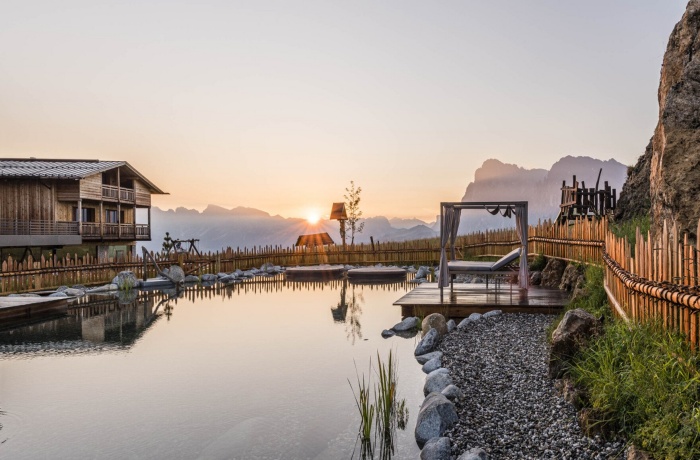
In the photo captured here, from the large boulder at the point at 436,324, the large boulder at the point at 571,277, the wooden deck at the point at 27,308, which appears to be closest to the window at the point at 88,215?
the wooden deck at the point at 27,308

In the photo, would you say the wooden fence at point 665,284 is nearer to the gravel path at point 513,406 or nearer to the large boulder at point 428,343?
the gravel path at point 513,406

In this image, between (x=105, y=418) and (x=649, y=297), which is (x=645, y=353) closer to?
(x=649, y=297)

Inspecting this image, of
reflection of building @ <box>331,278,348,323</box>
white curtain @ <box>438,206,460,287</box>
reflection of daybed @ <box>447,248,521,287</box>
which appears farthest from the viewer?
reflection of building @ <box>331,278,348,323</box>

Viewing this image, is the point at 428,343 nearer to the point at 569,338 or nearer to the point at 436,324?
the point at 436,324

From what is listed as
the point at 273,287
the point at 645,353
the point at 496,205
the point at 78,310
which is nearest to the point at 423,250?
the point at 273,287

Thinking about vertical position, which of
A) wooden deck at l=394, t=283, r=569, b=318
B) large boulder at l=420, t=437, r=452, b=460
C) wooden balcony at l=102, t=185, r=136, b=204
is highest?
wooden balcony at l=102, t=185, r=136, b=204

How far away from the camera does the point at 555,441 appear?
396cm

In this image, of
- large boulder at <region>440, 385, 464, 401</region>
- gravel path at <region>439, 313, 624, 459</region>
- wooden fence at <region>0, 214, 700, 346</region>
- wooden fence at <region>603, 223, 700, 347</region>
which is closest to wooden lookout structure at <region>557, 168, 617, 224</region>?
wooden fence at <region>0, 214, 700, 346</region>

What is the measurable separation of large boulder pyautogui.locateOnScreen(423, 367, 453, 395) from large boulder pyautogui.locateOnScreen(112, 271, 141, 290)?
15.0 metres

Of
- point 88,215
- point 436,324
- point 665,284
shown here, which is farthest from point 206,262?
point 665,284

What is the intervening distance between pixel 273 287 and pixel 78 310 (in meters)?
7.12

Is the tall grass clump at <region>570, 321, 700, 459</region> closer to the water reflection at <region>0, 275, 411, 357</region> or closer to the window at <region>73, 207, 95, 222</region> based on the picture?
the water reflection at <region>0, 275, 411, 357</region>

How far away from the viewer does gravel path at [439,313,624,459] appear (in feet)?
12.8

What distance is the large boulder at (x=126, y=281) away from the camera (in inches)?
707
